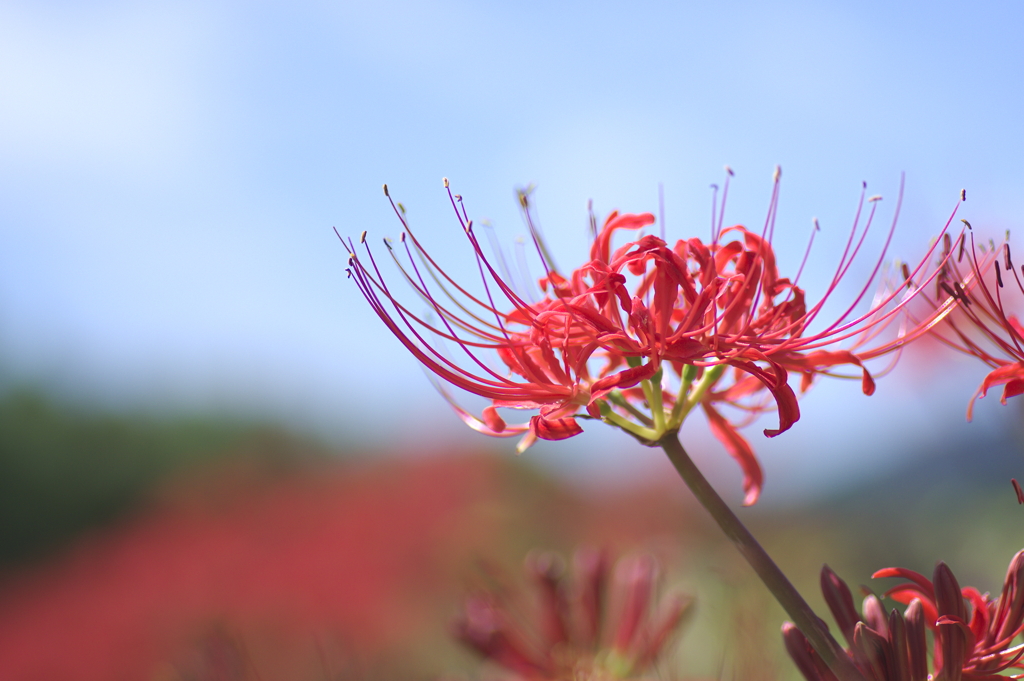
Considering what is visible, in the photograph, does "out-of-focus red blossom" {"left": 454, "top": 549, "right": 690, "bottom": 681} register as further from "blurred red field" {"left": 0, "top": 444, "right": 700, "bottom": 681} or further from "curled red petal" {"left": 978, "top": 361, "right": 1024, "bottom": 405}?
"blurred red field" {"left": 0, "top": 444, "right": 700, "bottom": 681}

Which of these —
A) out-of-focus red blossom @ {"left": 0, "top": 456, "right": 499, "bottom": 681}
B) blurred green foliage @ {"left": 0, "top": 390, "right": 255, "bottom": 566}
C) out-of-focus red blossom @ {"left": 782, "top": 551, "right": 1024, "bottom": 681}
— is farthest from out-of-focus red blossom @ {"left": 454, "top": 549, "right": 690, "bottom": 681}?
blurred green foliage @ {"left": 0, "top": 390, "right": 255, "bottom": 566}

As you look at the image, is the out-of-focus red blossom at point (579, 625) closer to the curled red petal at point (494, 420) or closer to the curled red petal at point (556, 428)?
the curled red petal at point (494, 420)

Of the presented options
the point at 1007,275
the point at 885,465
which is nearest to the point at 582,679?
the point at 1007,275

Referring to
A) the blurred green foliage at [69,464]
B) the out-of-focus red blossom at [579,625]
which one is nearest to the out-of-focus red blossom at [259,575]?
the blurred green foliage at [69,464]

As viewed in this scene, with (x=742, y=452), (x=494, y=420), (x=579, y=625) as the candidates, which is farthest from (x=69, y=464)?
(x=742, y=452)

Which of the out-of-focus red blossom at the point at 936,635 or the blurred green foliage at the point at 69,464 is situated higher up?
the blurred green foliage at the point at 69,464

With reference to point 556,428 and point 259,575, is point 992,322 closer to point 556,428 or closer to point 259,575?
point 556,428
